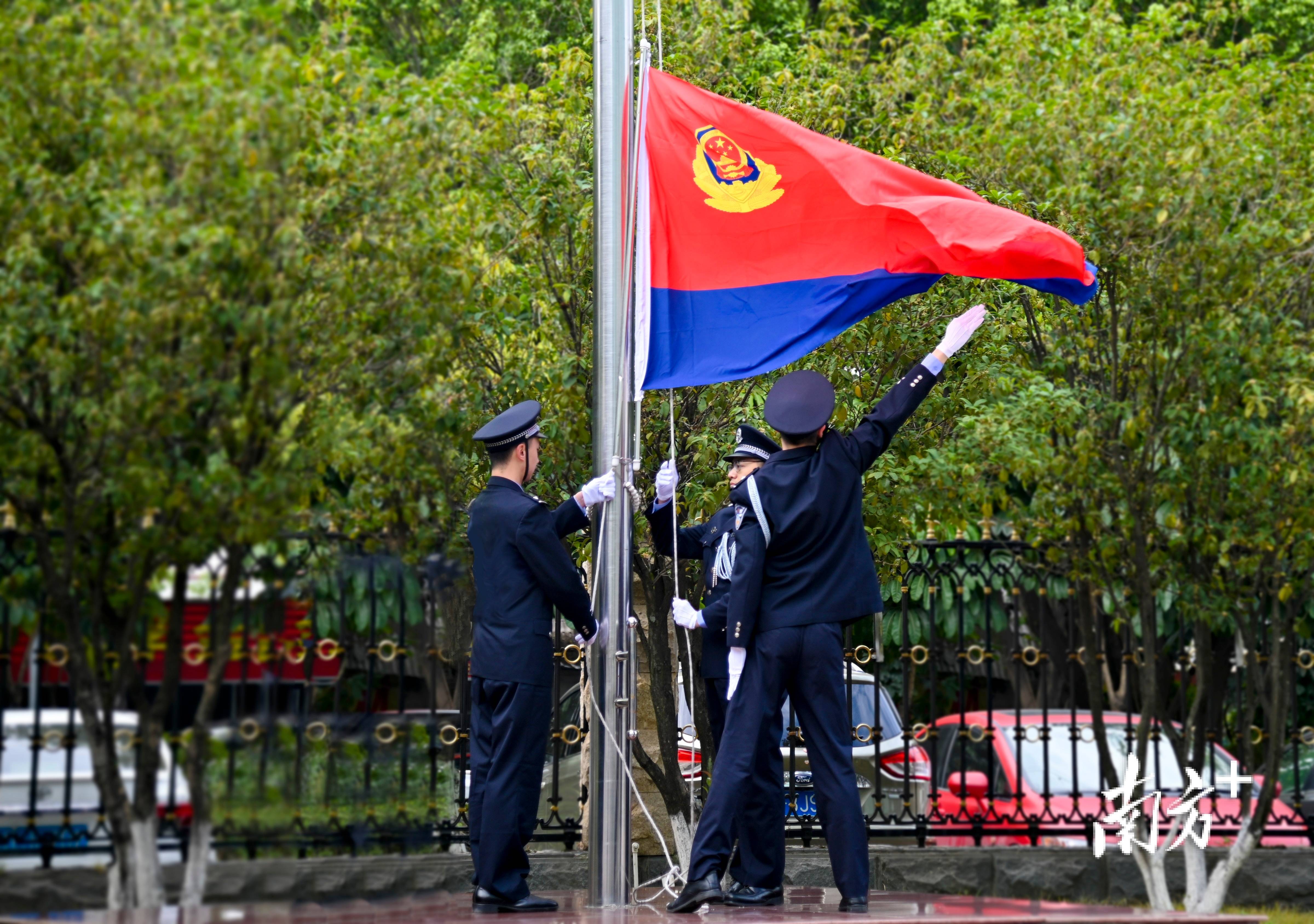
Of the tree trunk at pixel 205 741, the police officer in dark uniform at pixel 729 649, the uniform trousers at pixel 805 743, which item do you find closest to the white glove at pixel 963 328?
the police officer in dark uniform at pixel 729 649

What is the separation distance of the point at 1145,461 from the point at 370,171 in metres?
4.46

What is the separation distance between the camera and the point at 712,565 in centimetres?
618

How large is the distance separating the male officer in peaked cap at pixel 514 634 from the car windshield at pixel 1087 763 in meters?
3.55

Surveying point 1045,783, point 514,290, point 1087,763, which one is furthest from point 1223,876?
point 514,290

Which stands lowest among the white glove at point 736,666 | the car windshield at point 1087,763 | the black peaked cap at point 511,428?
the car windshield at point 1087,763

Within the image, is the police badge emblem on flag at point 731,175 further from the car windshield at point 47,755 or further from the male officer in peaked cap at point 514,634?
the car windshield at point 47,755

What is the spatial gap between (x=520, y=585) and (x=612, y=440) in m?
0.62

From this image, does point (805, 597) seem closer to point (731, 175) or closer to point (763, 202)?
point (763, 202)

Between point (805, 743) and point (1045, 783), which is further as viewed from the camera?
point (1045, 783)

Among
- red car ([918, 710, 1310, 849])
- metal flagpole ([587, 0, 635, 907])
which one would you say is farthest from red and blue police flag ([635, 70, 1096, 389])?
red car ([918, 710, 1310, 849])

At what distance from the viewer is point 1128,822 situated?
7.39 m

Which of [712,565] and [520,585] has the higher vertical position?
[712,565]

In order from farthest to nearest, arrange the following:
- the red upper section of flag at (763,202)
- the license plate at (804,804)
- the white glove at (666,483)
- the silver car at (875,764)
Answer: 1. the license plate at (804,804)
2. the silver car at (875,764)
3. the white glove at (666,483)
4. the red upper section of flag at (763,202)

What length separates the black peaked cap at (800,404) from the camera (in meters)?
5.29
